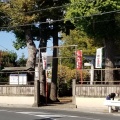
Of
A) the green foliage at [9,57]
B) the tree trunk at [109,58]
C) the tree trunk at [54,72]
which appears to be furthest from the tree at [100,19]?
the green foliage at [9,57]

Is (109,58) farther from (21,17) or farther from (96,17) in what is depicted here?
(21,17)

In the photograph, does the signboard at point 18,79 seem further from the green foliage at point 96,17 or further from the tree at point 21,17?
the green foliage at point 96,17

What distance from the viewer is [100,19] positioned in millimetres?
29094

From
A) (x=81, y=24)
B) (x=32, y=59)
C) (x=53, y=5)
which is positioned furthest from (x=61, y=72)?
(x=81, y=24)

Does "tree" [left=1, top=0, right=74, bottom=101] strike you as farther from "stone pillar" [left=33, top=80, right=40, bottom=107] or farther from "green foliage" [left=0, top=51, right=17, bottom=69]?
"green foliage" [left=0, top=51, right=17, bottom=69]

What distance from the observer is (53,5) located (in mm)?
35969

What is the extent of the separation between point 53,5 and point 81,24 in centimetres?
641

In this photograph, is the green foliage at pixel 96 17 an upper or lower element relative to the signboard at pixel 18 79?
upper

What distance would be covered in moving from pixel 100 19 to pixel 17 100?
10.5 m

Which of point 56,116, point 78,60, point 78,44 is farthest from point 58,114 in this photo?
point 78,44

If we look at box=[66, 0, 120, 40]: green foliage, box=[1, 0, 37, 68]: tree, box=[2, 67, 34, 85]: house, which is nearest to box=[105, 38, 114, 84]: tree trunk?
box=[66, 0, 120, 40]: green foliage

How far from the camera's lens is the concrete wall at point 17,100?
110 feet

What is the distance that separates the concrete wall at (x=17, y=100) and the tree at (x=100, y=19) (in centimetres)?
667

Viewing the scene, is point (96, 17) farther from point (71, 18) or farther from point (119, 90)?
point (119, 90)
